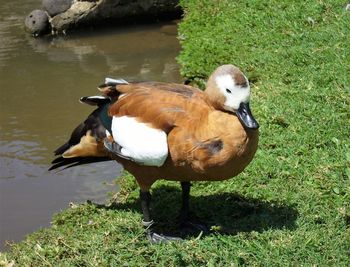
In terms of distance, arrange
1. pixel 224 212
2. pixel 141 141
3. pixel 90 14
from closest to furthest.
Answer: pixel 141 141, pixel 224 212, pixel 90 14

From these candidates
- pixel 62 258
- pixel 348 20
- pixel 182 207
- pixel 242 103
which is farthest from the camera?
pixel 348 20

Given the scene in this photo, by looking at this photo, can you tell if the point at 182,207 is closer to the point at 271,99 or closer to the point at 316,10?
the point at 271,99

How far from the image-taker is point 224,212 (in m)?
5.04

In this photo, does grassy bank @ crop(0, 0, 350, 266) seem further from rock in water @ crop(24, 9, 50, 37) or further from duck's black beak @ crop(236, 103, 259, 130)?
rock in water @ crop(24, 9, 50, 37)

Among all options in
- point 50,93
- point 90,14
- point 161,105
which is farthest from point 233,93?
point 90,14

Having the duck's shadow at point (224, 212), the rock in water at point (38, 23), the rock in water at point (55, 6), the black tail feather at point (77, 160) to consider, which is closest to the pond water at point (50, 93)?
the rock in water at point (38, 23)

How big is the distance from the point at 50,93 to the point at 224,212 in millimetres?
4030

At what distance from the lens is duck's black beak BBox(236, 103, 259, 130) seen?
4.14m

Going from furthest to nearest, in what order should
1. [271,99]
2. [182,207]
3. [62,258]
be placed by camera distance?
[271,99]
[182,207]
[62,258]

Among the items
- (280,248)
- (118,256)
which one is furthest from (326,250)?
(118,256)

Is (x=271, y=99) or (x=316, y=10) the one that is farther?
(x=316, y=10)

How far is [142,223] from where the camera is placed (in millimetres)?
4754

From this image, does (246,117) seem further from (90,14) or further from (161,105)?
(90,14)

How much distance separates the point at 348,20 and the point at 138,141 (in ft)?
16.0
